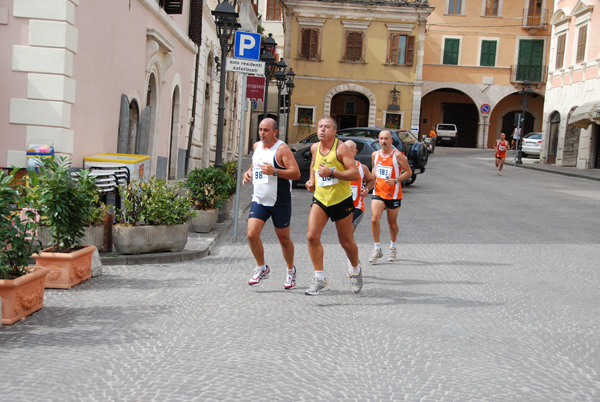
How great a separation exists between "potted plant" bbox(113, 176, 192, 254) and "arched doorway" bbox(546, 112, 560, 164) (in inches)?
1342

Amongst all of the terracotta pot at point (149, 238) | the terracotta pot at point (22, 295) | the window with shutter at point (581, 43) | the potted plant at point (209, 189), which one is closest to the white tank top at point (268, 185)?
the terracotta pot at point (149, 238)

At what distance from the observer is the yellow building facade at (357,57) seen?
45.9m

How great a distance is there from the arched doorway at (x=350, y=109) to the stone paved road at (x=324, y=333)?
39.6 metres

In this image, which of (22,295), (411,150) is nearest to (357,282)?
(22,295)

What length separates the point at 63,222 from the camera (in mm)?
7680

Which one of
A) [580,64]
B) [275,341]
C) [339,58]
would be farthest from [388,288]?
[339,58]

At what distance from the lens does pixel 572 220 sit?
15539 mm

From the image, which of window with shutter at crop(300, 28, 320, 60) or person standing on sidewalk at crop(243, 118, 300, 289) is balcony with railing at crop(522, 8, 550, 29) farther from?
person standing on sidewalk at crop(243, 118, 300, 289)

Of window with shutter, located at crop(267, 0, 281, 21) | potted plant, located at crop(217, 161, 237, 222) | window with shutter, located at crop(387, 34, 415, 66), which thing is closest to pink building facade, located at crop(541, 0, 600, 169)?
window with shutter, located at crop(387, 34, 415, 66)

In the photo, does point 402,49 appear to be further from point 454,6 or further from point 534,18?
point 534,18

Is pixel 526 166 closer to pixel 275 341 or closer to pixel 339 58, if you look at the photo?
pixel 339 58

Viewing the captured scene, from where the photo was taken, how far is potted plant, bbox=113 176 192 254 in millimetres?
9273

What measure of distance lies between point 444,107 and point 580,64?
1970 cm

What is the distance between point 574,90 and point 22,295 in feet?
115
